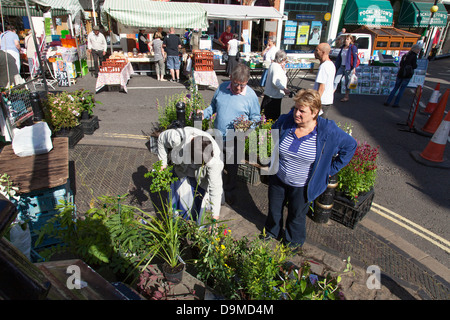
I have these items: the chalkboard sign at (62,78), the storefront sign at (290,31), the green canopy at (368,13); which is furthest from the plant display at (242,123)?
the green canopy at (368,13)

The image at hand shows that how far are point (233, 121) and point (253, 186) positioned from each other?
1394mm

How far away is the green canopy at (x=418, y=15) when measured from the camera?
20703 mm

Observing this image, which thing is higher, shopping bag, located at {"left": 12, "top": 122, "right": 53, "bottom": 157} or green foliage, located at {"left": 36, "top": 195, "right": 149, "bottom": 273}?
shopping bag, located at {"left": 12, "top": 122, "right": 53, "bottom": 157}

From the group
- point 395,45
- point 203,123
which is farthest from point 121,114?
point 395,45

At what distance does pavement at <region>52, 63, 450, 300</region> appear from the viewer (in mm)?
3186

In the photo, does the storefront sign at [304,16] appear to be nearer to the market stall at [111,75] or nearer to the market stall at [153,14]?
the market stall at [153,14]

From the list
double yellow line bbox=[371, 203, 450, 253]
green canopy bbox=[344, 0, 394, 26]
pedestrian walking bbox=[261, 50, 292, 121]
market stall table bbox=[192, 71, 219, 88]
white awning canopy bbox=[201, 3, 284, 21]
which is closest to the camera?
double yellow line bbox=[371, 203, 450, 253]

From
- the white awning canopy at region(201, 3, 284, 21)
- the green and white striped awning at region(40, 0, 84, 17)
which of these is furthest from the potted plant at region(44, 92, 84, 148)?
the white awning canopy at region(201, 3, 284, 21)

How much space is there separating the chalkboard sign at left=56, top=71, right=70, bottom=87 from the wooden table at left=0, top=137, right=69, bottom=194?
890 cm

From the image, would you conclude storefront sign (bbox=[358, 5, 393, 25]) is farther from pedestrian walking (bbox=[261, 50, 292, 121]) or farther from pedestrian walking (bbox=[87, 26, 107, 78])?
pedestrian walking (bbox=[261, 50, 292, 121])

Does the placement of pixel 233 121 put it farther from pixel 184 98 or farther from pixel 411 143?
pixel 411 143

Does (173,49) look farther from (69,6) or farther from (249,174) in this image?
(249,174)

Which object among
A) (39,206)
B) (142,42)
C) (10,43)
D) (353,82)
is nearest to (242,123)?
(39,206)

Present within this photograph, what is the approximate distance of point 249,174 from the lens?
511 cm
